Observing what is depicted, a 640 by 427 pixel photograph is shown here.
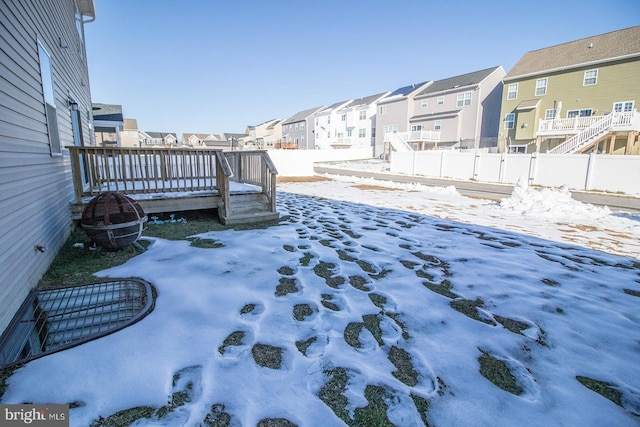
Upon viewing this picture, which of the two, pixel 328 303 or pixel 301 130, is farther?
pixel 301 130

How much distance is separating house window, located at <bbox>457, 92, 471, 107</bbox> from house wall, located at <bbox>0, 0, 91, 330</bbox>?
29278 millimetres

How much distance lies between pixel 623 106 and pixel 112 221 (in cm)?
2725

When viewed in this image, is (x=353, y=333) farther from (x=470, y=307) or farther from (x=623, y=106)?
(x=623, y=106)

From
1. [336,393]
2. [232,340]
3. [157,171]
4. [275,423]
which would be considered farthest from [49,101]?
[336,393]

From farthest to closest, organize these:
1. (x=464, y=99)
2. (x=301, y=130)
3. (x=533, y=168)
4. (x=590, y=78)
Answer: (x=301, y=130)
(x=464, y=99)
(x=590, y=78)
(x=533, y=168)

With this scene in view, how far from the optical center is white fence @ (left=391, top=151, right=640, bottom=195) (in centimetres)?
1070

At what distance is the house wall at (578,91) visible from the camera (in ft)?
63.1

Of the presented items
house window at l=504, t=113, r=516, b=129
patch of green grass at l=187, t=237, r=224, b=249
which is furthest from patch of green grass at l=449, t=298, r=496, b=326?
house window at l=504, t=113, r=516, b=129

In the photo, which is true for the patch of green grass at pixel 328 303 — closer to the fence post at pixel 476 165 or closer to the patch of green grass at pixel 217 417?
the patch of green grass at pixel 217 417

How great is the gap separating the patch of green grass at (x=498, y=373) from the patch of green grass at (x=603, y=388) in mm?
449

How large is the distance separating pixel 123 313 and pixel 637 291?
5.30m

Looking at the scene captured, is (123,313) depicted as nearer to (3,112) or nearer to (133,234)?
(133,234)

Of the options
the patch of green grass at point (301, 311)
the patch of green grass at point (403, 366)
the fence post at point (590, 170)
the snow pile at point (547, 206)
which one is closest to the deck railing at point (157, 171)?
the patch of green grass at point (301, 311)

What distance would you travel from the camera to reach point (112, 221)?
405cm
